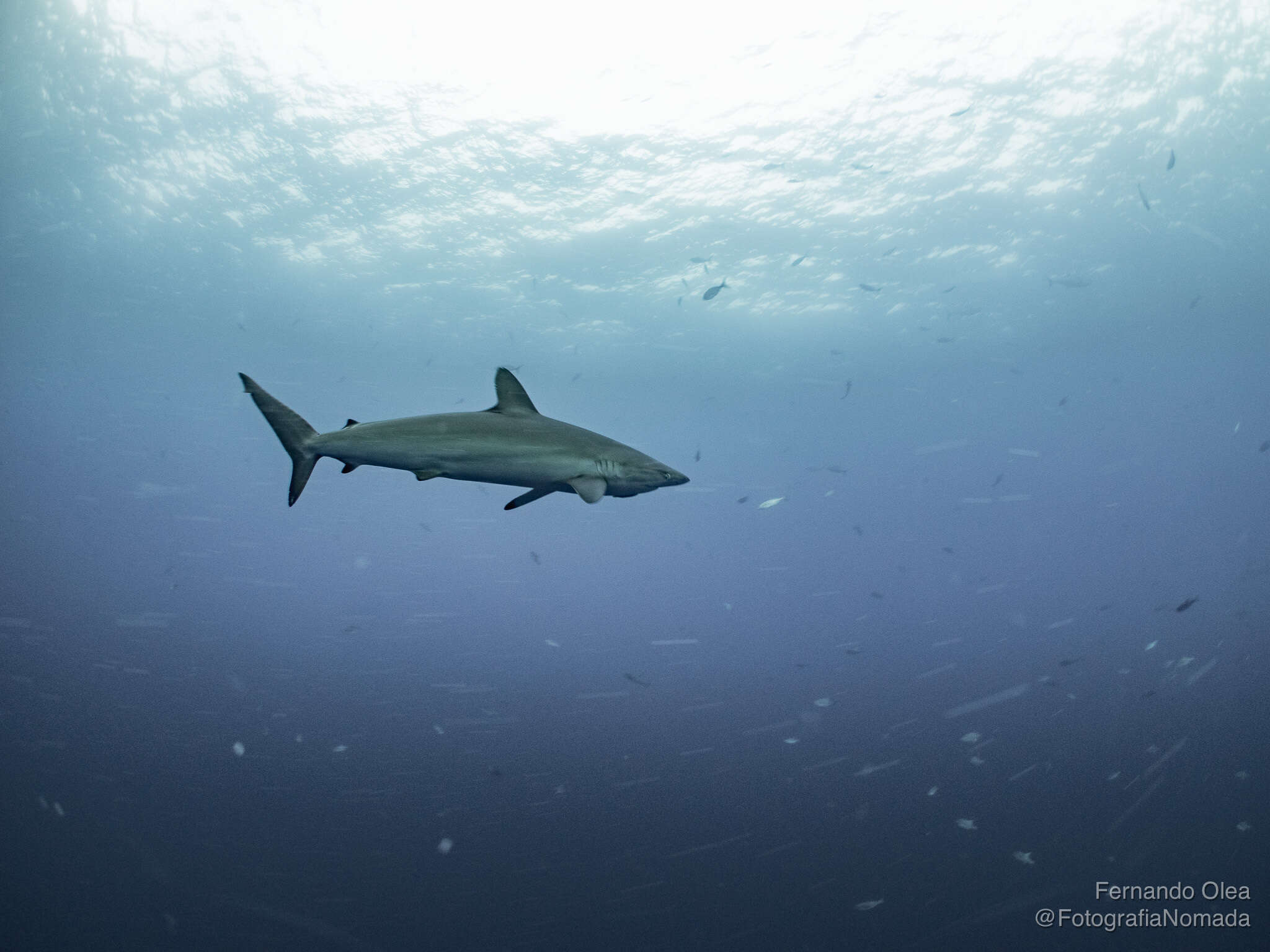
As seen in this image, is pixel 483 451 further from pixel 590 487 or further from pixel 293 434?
Answer: pixel 293 434

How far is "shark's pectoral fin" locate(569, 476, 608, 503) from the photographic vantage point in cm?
471

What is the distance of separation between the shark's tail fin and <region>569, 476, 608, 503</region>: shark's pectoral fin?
6.96ft

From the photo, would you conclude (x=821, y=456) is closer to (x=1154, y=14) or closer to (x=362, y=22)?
(x=1154, y=14)

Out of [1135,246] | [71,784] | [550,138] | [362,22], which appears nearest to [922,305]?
[1135,246]

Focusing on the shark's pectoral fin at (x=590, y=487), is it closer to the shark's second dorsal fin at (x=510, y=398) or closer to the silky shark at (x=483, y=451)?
the silky shark at (x=483, y=451)

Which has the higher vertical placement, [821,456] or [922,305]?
[821,456]

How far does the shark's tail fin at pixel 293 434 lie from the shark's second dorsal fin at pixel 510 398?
149 centimetres

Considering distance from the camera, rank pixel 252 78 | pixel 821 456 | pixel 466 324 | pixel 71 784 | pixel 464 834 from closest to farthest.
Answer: pixel 464 834 < pixel 71 784 < pixel 252 78 < pixel 466 324 < pixel 821 456

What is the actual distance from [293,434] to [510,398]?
1772mm

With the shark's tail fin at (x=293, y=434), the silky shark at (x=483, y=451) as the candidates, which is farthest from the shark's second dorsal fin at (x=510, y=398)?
the shark's tail fin at (x=293, y=434)

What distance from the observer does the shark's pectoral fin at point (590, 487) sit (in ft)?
15.5

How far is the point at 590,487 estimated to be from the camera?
480 cm

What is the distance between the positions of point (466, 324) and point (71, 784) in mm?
28294

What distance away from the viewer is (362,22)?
1509 centimetres
